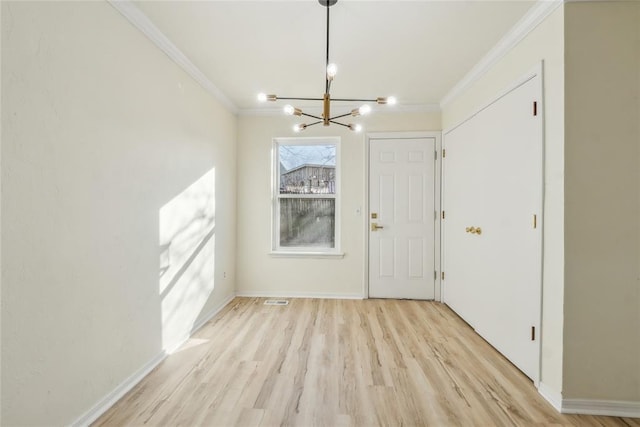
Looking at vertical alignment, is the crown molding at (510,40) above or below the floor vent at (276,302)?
above

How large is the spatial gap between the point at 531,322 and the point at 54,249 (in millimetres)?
2954

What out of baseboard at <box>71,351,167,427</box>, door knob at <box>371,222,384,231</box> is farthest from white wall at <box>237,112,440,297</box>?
baseboard at <box>71,351,167,427</box>

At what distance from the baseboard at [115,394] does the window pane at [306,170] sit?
8.26ft

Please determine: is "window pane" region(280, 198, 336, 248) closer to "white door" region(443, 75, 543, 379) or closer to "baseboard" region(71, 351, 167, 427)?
"white door" region(443, 75, 543, 379)

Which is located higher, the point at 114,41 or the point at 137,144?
the point at 114,41

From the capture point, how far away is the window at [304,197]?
157 inches

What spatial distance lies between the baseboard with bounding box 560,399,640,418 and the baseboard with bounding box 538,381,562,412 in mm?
25

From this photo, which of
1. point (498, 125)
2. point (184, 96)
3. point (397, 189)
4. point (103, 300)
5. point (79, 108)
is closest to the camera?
point (79, 108)

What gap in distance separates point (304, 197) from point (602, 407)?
332 cm

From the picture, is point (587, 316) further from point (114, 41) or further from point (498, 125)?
point (114, 41)

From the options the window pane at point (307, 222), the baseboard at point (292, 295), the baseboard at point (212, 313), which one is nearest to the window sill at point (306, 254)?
the window pane at point (307, 222)

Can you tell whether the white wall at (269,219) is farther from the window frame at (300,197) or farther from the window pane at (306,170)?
the window pane at (306,170)

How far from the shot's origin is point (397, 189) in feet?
12.4

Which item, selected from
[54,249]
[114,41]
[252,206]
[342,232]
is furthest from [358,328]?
[114,41]
